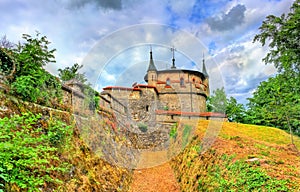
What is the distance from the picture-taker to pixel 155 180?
979cm

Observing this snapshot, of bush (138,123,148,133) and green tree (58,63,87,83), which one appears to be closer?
green tree (58,63,87,83)

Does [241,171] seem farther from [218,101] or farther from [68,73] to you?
[218,101]

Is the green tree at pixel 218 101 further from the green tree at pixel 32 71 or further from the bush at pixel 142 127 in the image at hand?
the green tree at pixel 32 71

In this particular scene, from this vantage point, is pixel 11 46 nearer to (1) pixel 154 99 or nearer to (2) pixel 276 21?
(2) pixel 276 21

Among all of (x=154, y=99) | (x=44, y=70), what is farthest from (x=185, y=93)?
(x=44, y=70)

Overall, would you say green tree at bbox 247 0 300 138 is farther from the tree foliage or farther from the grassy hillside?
the tree foliage

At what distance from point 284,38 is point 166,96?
2014 centimetres

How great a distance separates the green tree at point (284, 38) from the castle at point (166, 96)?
1095 centimetres

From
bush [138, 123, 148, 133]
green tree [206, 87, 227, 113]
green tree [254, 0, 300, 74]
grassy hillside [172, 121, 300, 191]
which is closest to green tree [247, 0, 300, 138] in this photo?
green tree [254, 0, 300, 74]

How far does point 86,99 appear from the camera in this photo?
9.55 m

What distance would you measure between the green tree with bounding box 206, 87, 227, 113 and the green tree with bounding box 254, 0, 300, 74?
13.0ft

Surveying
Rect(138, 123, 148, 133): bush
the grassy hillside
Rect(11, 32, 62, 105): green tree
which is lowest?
the grassy hillside

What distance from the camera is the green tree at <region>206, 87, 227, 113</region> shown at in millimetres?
21658

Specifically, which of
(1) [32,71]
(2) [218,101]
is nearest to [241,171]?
(1) [32,71]
